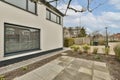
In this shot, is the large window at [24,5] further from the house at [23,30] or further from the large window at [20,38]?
the large window at [20,38]

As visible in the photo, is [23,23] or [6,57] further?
[23,23]

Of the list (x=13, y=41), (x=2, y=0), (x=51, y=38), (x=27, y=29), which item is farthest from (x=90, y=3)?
(x=51, y=38)

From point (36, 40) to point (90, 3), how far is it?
7160mm

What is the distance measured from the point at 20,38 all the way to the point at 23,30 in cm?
58

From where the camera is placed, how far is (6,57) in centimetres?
643

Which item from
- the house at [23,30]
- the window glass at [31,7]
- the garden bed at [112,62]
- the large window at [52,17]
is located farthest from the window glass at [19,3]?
the garden bed at [112,62]

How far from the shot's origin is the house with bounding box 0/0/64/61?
6371mm

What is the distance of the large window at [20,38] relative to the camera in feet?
22.2

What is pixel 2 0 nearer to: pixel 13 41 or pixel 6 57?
pixel 13 41

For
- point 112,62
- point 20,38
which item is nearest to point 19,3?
point 20,38

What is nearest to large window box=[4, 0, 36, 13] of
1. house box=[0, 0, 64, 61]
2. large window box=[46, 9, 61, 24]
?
house box=[0, 0, 64, 61]

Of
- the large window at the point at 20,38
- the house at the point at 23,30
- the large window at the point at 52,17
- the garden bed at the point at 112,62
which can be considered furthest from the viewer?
the large window at the point at 52,17

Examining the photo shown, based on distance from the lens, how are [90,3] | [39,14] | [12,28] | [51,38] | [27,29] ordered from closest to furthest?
[90,3], [12,28], [27,29], [39,14], [51,38]

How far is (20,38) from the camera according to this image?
7.80 metres
